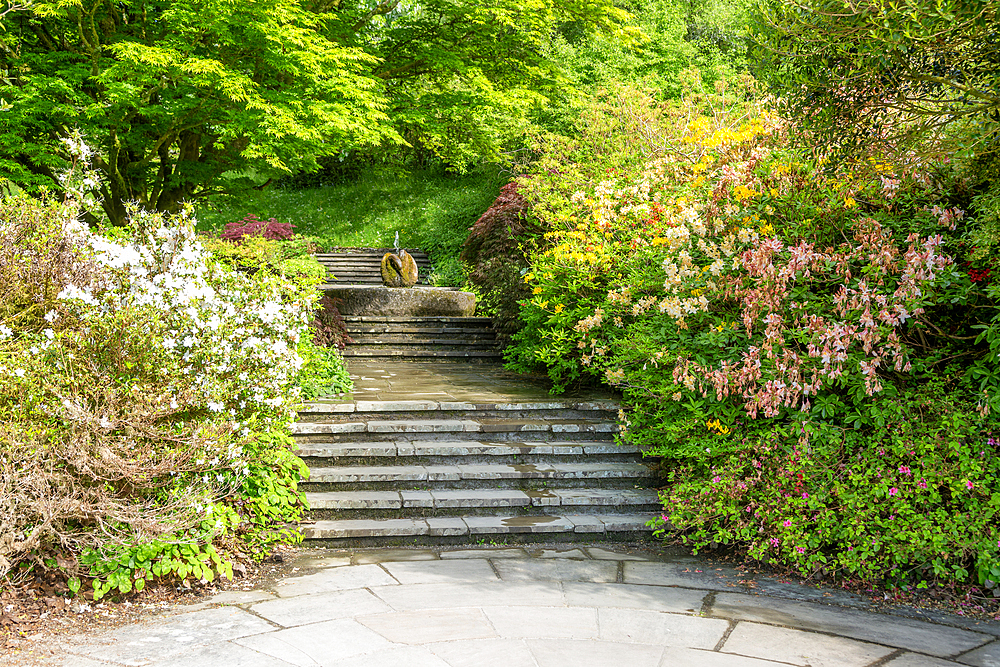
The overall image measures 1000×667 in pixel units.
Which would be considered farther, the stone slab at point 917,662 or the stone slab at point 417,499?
the stone slab at point 417,499

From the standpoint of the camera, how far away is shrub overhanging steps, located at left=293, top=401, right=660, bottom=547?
5.56 metres

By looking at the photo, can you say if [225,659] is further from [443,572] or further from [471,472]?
[471,472]

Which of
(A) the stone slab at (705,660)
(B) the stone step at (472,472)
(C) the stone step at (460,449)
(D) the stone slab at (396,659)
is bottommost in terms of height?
(A) the stone slab at (705,660)

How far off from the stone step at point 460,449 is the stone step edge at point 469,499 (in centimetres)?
46

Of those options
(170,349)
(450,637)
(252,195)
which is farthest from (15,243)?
(252,195)

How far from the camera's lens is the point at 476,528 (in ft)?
18.1

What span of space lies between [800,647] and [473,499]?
2.66 metres

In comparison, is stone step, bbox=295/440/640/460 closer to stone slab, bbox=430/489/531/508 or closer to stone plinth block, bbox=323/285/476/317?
stone slab, bbox=430/489/531/508

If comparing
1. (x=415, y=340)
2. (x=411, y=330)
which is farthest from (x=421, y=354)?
(x=411, y=330)

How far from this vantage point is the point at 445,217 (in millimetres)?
21562

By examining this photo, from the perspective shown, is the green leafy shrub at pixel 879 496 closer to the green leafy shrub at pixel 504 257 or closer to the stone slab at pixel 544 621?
the stone slab at pixel 544 621

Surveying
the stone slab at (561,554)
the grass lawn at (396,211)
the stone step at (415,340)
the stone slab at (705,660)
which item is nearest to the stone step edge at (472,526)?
the stone slab at (561,554)

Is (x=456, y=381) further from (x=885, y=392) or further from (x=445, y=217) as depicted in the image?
(x=445, y=217)

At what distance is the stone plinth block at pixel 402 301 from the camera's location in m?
12.2
